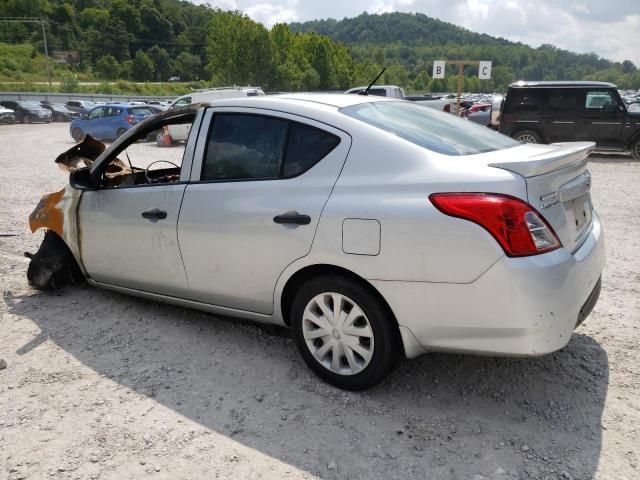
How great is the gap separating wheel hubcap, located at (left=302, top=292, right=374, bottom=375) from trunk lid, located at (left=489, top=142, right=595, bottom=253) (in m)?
1.03

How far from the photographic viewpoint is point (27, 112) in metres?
34.5

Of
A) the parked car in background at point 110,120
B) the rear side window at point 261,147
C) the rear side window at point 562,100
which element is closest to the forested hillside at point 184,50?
the parked car in background at point 110,120

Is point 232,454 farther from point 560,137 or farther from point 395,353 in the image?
point 560,137

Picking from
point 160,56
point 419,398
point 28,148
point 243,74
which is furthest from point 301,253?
point 160,56

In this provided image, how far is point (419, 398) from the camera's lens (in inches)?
116

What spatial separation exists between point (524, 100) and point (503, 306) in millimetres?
13240

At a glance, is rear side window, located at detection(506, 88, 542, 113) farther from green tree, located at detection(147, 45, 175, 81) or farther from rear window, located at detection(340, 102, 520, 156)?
green tree, located at detection(147, 45, 175, 81)

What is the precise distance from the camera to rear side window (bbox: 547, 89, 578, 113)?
45.4ft

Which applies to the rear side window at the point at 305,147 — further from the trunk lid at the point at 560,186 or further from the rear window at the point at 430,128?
the trunk lid at the point at 560,186

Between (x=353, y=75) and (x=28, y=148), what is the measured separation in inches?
3097

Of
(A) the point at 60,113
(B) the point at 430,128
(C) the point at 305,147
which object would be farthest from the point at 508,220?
(A) the point at 60,113

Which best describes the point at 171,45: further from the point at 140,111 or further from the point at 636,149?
the point at 636,149

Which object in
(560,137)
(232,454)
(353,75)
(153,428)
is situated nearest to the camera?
(232,454)

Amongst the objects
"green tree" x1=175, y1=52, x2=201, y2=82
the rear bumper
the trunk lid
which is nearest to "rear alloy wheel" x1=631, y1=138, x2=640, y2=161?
the trunk lid
